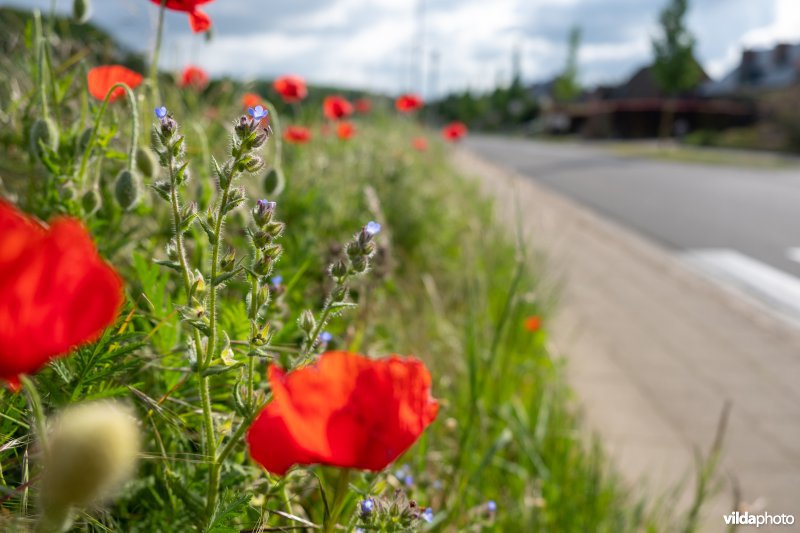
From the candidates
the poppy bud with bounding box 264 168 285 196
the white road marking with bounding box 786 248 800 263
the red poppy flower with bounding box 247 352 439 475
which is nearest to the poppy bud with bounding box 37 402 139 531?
the red poppy flower with bounding box 247 352 439 475

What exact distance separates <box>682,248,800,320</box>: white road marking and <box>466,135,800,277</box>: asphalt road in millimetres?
184

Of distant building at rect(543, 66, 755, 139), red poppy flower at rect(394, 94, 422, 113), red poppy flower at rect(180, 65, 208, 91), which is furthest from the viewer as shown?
distant building at rect(543, 66, 755, 139)

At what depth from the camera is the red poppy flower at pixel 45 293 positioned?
0.36 metres

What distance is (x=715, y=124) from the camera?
44.4 meters

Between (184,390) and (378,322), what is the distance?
4.08 ft

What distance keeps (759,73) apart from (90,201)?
60.3 meters

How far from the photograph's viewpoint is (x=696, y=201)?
11906 millimetres

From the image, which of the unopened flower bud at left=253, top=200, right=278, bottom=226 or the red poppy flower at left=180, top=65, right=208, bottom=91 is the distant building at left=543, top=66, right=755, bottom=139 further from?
the unopened flower bud at left=253, top=200, right=278, bottom=226

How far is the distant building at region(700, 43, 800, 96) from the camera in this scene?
50188 millimetres

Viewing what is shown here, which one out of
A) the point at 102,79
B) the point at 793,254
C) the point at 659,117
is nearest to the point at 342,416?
the point at 102,79

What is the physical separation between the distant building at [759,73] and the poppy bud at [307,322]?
53.2 metres

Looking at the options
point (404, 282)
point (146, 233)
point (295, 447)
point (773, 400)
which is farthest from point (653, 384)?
point (295, 447)

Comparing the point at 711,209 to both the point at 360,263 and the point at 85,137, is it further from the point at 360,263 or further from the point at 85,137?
the point at 360,263

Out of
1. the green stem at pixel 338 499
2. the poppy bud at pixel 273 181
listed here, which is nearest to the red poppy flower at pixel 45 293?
the green stem at pixel 338 499
